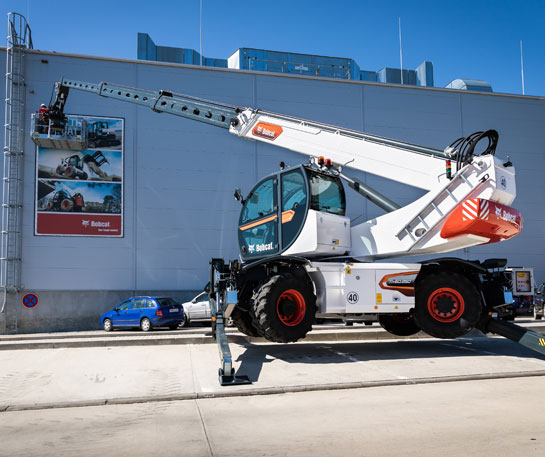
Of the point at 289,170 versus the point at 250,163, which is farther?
the point at 250,163

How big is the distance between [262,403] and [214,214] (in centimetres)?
1834

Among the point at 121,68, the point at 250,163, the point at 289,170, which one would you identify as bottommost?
the point at 289,170

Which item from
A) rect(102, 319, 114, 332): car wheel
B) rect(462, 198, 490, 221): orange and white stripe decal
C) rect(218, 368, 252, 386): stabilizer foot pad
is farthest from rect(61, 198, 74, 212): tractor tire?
rect(462, 198, 490, 221): orange and white stripe decal

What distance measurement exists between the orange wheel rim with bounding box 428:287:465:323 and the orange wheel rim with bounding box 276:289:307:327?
2.44 metres

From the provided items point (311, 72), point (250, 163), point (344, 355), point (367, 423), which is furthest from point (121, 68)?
point (367, 423)

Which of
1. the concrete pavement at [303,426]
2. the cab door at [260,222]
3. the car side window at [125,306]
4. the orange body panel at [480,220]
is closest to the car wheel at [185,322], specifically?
the car side window at [125,306]

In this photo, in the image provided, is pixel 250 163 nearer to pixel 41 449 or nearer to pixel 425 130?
pixel 425 130

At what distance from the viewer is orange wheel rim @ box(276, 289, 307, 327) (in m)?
9.25

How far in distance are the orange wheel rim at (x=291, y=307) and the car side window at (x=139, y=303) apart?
1164 centimetres

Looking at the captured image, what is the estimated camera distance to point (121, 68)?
24.3m

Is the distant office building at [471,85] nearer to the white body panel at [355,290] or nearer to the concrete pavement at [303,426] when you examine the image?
the white body panel at [355,290]

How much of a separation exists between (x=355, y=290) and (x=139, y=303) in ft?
40.5

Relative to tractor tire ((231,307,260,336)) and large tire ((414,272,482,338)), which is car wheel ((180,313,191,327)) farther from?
large tire ((414,272,482,338))

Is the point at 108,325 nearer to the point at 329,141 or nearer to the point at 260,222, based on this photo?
the point at 260,222
